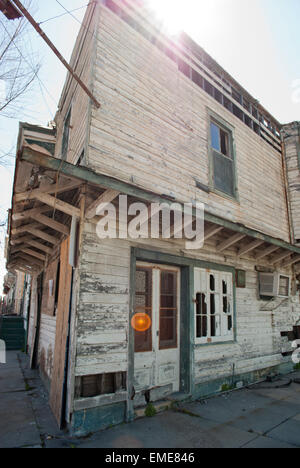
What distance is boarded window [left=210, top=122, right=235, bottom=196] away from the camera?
6.93 meters

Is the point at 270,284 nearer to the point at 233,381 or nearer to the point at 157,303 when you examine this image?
the point at 233,381

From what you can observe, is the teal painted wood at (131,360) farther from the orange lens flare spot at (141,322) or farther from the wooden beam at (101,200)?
the wooden beam at (101,200)

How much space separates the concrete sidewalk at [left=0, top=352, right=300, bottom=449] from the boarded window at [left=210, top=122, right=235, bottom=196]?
14.9 feet

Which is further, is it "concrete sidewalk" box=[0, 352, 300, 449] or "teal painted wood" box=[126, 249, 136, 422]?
"teal painted wood" box=[126, 249, 136, 422]

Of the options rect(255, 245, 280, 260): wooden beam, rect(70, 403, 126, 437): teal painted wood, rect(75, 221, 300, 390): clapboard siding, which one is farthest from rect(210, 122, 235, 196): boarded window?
rect(70, 403, 126, 437): teal painted wood

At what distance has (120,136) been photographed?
4.95m

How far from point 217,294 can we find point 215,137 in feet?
13.2

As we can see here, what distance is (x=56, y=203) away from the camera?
12.7ft

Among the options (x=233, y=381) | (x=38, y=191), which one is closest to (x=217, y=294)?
(x=233, y=381)

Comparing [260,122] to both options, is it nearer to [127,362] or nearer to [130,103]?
[130,103]

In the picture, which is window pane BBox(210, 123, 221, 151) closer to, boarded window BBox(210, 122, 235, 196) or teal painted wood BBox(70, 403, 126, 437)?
boarded window BBox(210, 122, 235, 196)

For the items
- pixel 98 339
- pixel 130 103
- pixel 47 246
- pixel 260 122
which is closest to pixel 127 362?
pixel 98 339

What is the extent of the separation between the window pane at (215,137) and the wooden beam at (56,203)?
4446 millimetres
